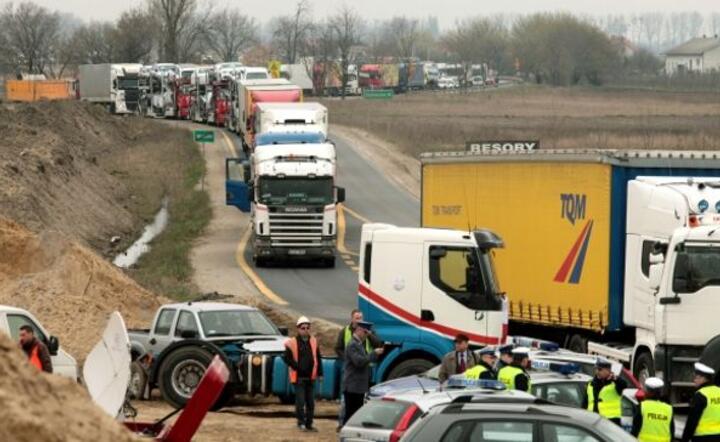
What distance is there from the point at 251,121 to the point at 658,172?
39.4 meters

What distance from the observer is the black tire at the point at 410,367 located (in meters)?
22.2

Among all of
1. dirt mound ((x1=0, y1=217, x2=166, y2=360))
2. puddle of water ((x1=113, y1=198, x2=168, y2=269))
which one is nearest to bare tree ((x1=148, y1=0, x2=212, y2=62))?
puddle of water ((x1=113, y1=198, x2=168, y2=269))

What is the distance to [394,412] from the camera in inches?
582

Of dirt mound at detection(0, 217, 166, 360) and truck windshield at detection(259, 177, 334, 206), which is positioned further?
truck windshield at detection(259, 177, 334, 206)

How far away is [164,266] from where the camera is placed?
44500 mm

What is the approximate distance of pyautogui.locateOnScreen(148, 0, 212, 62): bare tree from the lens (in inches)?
6565

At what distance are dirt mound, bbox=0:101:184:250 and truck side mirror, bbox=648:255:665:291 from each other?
2119cm

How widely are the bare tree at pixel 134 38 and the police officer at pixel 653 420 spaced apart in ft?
503

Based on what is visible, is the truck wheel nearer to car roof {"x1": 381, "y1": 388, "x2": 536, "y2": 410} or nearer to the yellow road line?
car roof {"x1": 381, "y1": 388, "x2": 536, "y2": 410}

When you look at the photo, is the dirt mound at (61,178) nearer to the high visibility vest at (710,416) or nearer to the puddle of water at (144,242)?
the puddle of water at (144,242)

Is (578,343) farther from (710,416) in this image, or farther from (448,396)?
(448,396)

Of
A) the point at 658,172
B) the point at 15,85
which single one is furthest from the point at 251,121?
the point at 15,85

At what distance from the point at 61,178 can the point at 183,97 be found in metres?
43.3

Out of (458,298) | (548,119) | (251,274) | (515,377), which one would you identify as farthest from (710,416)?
(548,119)
